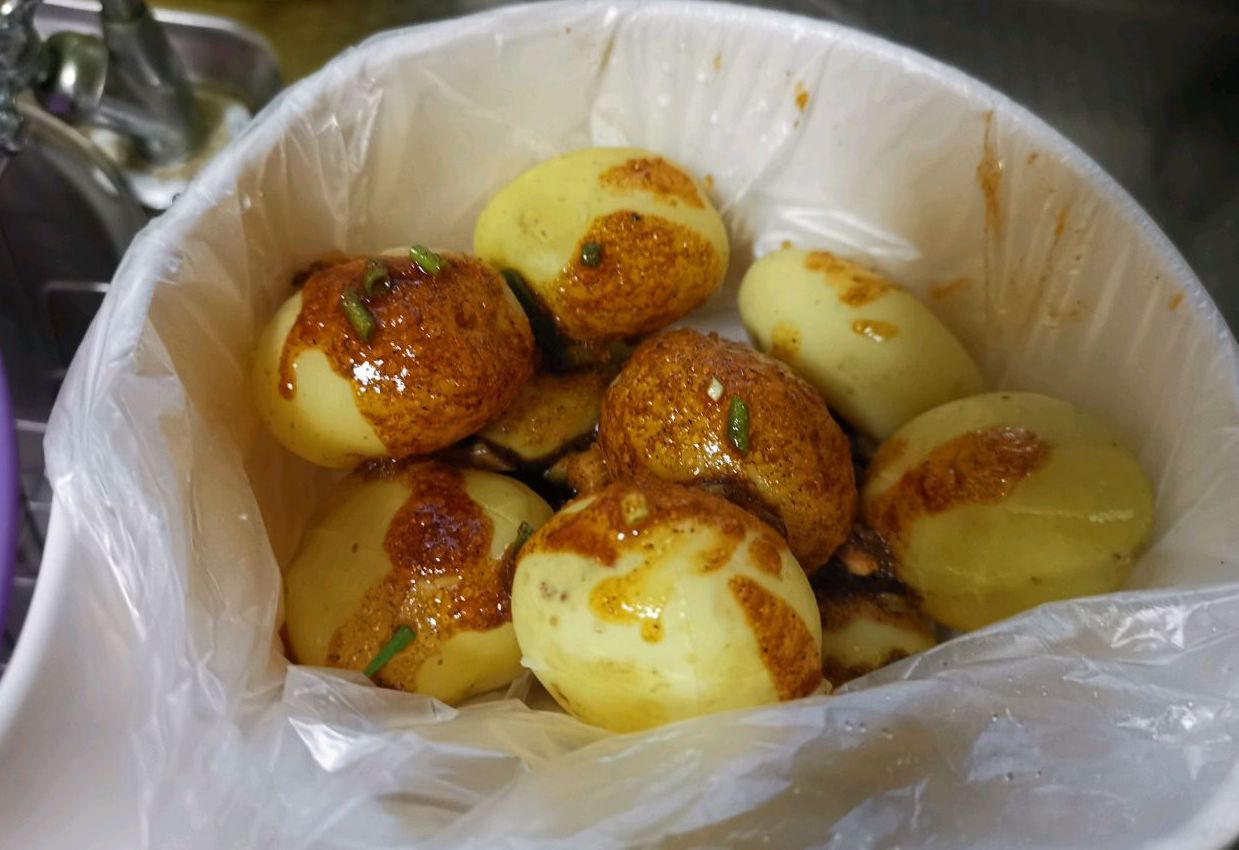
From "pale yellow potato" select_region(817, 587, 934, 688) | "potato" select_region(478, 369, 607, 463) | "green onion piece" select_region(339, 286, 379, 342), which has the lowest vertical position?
"pale yellow potato" select_region(817, 587, 934, 688)

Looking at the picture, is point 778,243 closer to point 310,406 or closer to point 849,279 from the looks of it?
point 849,279

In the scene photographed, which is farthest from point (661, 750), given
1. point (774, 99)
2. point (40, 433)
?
point (40, 433)

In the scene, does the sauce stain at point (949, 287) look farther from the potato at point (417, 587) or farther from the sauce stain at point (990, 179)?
the potato at point (417, 587)

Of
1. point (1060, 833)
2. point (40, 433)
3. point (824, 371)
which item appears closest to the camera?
point (1060, 833)

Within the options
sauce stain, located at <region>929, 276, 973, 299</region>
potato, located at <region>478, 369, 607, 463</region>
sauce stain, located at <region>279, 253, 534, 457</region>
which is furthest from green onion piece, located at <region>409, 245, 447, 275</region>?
sauce stain, located at <region>929, 276, 973, 299</region>

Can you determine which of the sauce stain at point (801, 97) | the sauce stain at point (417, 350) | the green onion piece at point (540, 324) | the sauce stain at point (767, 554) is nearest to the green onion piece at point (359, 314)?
the sauce stain at point (417, 350)

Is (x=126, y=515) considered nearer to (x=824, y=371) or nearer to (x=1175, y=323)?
(x=824, y=371)

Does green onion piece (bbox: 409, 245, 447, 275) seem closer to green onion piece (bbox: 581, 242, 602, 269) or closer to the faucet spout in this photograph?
green onion piece (bbox: 581, 242, 602, 269)
